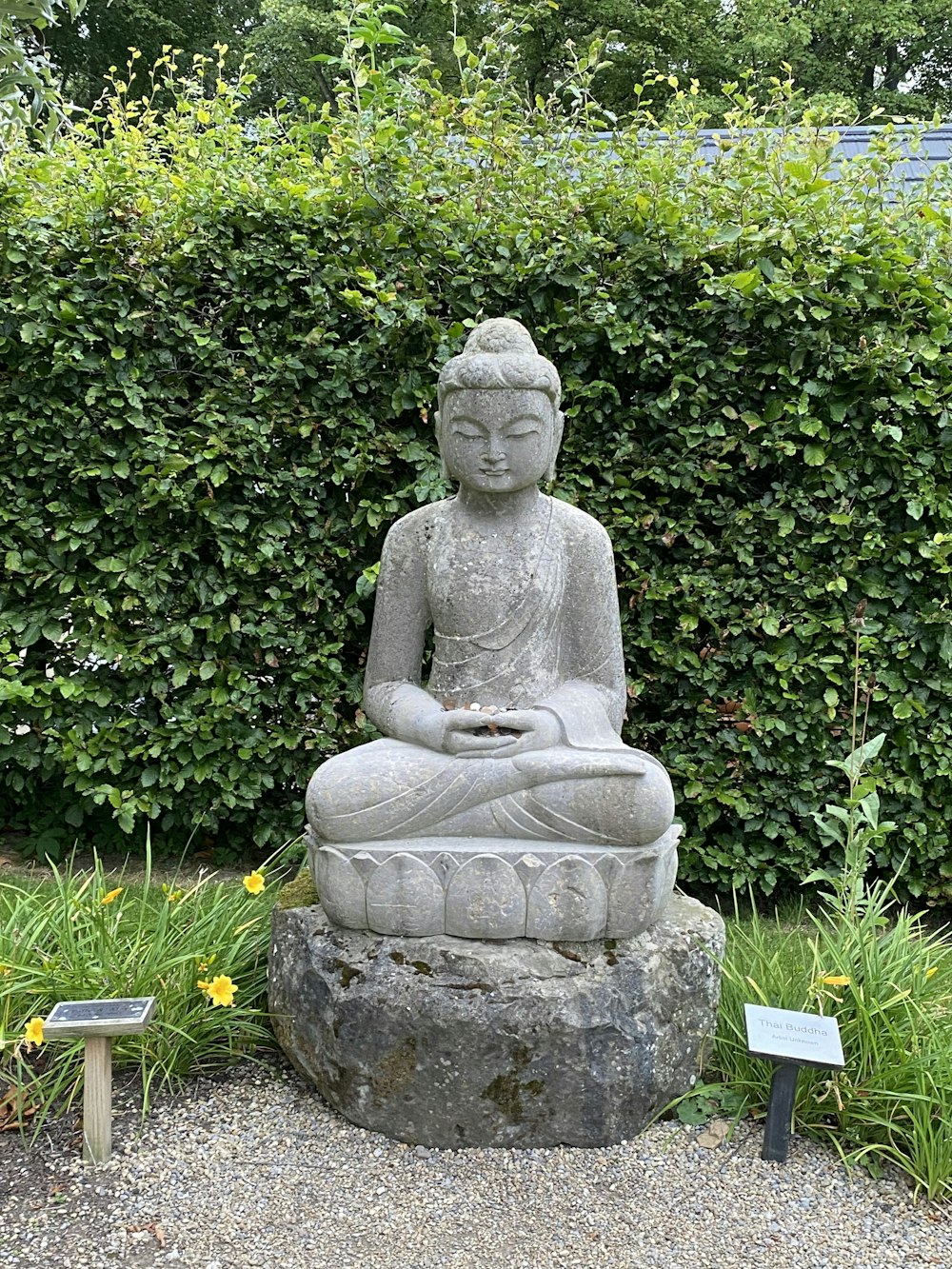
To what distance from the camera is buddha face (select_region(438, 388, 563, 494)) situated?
2.84m

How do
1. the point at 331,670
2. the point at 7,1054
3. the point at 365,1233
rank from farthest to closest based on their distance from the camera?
the point at 331,670 < the point at 7,1054 < the point at 365,1233

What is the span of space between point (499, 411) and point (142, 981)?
2.11 meters

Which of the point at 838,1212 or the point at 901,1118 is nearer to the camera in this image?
the point at 838,1212

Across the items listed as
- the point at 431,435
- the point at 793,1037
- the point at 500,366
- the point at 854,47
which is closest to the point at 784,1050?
the point at 793,1037

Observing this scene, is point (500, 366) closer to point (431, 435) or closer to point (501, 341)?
point (501, 341)

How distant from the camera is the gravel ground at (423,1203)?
228 centimetres

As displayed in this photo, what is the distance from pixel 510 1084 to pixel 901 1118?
1.16 metres

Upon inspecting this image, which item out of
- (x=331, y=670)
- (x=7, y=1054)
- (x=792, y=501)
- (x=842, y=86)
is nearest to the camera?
(x=7, y=1054)

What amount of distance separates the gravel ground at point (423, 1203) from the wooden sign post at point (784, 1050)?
0.10m

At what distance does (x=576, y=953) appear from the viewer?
269cm

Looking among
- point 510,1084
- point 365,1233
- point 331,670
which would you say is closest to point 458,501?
point 331,670

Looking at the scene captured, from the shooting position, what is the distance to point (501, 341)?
2941 millimetres

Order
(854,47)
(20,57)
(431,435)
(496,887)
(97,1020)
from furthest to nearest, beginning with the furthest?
(854,47) < (431,435) < (20,57) < (496,887) < (97,1020)

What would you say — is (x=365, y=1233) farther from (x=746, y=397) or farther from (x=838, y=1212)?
(x=746, y=397)
